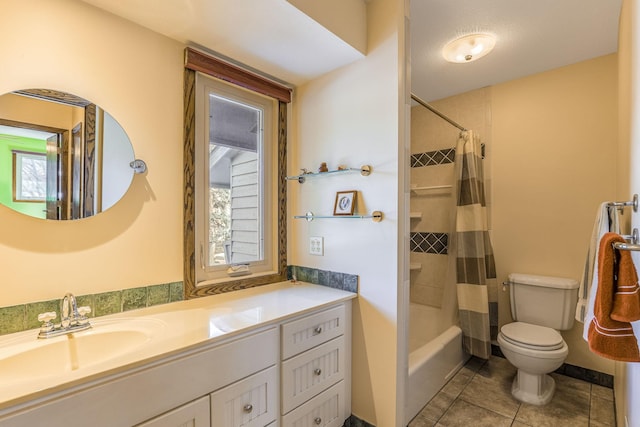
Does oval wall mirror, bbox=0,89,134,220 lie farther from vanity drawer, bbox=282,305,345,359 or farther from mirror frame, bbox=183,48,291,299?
vanity drawer, bbox=282,305,345,359

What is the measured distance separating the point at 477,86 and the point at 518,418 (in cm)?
247

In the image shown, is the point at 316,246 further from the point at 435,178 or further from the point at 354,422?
the point at 435,178

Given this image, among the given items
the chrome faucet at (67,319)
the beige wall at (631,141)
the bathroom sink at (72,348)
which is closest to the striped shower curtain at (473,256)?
the beige wall at (631,141)

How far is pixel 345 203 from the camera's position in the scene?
1.72m

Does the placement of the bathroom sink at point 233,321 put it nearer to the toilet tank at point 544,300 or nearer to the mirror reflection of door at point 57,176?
the mirror reflection of door at point 57,176

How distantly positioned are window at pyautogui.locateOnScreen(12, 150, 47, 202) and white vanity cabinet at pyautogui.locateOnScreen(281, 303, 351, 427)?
1.13m

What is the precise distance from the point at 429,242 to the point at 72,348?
8.46 ft

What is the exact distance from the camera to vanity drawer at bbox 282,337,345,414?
4.37 feet

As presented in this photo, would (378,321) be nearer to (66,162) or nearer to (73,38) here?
(66,162)

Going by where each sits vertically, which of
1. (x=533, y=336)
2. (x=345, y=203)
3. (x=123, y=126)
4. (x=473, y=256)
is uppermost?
(x=123, y=126)

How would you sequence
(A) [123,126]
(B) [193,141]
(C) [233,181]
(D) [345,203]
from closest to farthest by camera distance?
(A) [123,126] → (B) [193,141] → (D) [345,203] → (C) [233,181]

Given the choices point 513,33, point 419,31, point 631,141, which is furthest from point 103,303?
point 513,33

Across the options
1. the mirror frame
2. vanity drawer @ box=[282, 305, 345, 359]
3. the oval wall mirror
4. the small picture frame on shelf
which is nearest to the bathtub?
vanity drawer @ box=[282, 305, 345, 359]

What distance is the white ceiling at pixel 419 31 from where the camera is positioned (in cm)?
133
